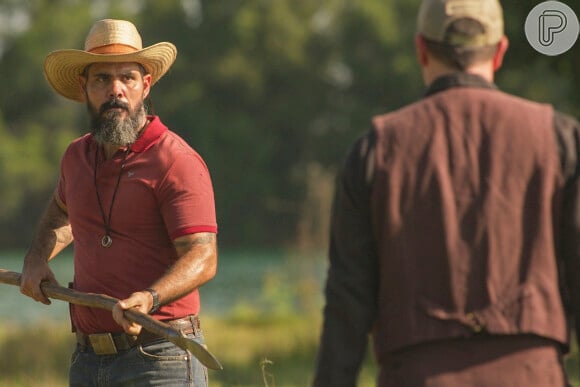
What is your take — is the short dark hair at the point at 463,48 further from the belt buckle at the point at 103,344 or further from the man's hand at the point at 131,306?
the belt buckle at the point at 103,344

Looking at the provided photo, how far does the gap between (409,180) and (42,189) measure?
50625mm

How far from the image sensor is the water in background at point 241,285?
66.8ft

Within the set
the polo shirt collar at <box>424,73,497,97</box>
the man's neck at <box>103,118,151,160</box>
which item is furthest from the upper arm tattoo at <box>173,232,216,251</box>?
the polo shirt collar at <box>424,73,497,97</box>

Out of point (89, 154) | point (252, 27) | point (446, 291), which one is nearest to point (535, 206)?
point (446, 291)

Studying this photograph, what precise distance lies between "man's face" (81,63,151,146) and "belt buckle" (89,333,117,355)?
2.35ft

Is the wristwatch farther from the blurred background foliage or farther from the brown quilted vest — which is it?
the blurred background foliage

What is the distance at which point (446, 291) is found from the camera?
3.60m

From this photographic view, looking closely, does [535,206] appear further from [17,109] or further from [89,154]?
[17,109]

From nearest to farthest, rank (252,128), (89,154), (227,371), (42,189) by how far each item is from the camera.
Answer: (89,154), (227,371), (42,189), (252,128)

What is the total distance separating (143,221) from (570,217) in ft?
6.54

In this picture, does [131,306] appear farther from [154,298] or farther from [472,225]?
[472,225]

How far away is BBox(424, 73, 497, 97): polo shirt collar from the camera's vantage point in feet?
12.1

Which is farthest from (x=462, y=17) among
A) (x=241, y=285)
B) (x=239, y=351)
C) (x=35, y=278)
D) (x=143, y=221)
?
(x=241, y=285)

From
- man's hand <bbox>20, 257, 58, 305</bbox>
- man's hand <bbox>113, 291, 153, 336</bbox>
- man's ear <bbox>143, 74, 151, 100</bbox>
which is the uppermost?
man's ear <bbox>143, 74, 151, 100</bbox>
